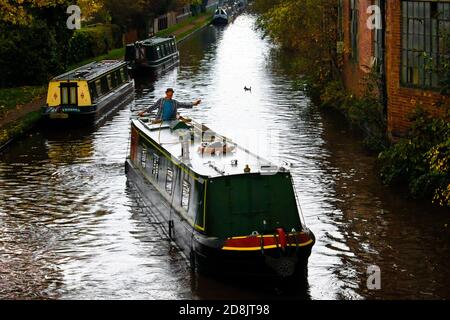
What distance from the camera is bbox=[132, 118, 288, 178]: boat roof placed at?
54.1ft

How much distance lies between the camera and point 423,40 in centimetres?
2361

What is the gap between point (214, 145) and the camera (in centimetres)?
1856

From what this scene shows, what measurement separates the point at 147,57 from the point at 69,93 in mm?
16356

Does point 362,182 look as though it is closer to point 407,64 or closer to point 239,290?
point 407,64

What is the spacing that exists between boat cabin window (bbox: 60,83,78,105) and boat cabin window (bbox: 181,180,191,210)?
15.9 m

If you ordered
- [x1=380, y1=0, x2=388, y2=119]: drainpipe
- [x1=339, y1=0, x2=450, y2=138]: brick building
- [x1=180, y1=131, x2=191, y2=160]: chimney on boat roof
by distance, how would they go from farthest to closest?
[x1=380, y1=0, x2=388, y2=119]: drainpipe → [x1=339, y1=0, x2=450, y2=138]: brick building → [x1=180, y1=131, x2=191, y2=160]: chimney on boat roof

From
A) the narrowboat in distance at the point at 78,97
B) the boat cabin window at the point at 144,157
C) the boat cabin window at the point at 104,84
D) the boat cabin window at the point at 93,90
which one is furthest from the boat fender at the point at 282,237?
the boat cabin window at the point at 104,84

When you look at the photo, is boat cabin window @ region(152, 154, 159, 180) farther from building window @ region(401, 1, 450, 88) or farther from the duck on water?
building window @ region(401, 1, 450, 88)

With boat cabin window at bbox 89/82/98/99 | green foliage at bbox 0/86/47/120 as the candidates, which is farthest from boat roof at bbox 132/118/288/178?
green foliage at bbox 0/86/47/120

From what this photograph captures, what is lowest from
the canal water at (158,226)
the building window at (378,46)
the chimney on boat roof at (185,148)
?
the canal water at (158,226)

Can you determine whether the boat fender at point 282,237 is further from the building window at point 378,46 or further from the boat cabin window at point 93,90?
the boat cabin window at point 93,90

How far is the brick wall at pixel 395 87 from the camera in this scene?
80.3 ft

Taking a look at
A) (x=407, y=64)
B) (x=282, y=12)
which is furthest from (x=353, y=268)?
(x=282, y=12)

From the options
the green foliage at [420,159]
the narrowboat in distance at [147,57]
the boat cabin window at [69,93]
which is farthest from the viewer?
the narrowboat in distance at [147,57]
